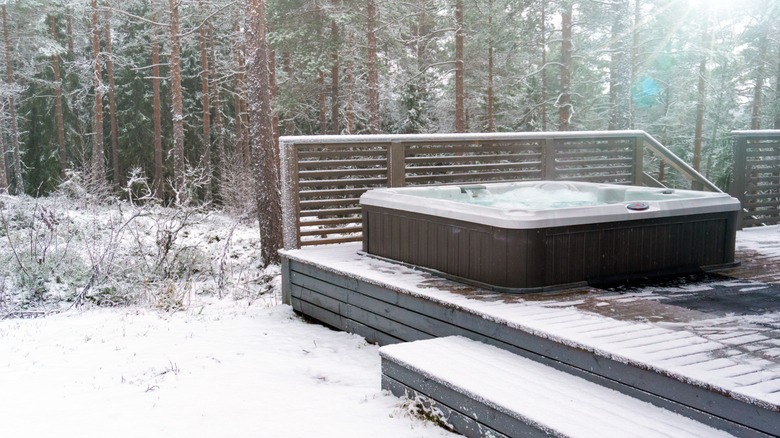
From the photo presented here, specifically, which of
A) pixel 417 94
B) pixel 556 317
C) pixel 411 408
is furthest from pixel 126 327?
pixel 417 94

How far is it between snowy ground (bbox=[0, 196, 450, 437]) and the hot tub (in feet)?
2.67

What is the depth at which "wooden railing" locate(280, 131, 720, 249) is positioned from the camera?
17.6ft

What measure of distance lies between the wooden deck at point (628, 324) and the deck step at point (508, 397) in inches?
2.8

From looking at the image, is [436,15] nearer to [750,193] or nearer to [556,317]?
[750,193]

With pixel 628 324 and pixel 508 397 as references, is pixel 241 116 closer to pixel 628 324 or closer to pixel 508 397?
pixel 628 324

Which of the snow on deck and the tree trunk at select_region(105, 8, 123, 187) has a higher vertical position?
the tree trunk at select_region(105, 8, 123, 187)

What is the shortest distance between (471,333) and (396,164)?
2430 mm

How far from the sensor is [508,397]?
Answer: 256 centimetres

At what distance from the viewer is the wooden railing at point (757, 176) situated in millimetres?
5988

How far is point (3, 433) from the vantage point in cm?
297

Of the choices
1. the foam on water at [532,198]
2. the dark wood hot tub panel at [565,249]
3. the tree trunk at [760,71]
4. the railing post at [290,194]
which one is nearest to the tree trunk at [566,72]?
the tree trunk at [760,71]

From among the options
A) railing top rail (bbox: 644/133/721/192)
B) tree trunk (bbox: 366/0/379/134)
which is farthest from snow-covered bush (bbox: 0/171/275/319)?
railing top rail (bbox: 644/133/721/192)

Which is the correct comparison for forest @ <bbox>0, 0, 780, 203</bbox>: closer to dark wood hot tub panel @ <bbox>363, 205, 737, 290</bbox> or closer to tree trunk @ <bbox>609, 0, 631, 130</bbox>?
tree trunk @ <bbox>609, 0, 631, 130</bbox>

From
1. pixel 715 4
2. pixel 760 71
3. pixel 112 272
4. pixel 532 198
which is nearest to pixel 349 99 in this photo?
pixel 112 272
